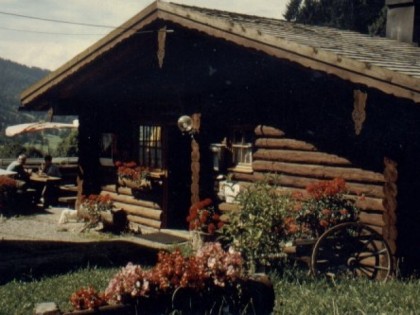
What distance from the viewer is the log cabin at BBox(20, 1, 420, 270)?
332 inches

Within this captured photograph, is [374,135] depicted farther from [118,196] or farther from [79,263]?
[118,196]

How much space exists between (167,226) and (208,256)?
7.11 meters

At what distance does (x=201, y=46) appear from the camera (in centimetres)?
1184

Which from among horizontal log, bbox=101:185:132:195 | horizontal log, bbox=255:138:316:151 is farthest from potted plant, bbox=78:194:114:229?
horizontal log, bbox=255:138:316:151

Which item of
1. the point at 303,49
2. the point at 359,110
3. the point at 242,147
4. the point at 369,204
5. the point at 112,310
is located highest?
the point at 303,49

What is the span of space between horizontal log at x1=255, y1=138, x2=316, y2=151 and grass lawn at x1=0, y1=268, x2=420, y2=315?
2799 mm

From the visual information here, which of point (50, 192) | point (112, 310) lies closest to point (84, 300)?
point (112, 310)

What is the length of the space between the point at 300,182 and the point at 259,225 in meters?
2.46

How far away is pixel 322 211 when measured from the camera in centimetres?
811

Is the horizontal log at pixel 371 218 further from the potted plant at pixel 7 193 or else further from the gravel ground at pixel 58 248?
the potted plant at pixel 7 193

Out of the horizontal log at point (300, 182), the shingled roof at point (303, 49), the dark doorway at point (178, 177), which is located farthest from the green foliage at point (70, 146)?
the horizontal log at point (300, 182)

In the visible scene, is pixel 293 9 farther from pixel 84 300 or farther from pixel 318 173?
pixel 84 300

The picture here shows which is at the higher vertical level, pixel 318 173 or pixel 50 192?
pixel 318 173

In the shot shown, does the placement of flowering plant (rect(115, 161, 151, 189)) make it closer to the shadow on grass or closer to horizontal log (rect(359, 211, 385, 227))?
the shadow on grass
